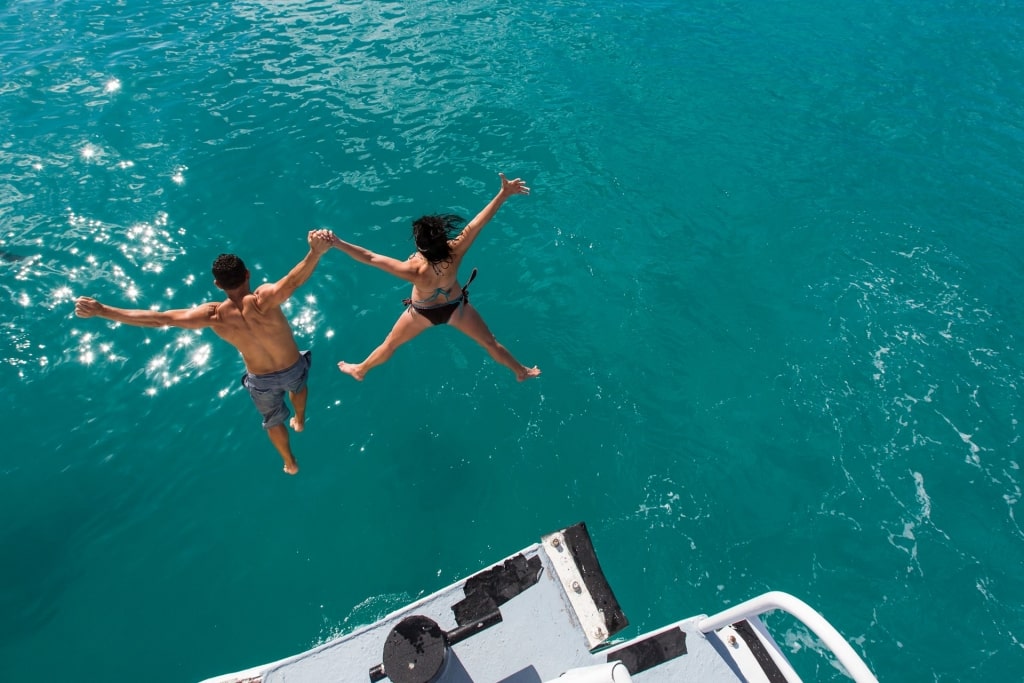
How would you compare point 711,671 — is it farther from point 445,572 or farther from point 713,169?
point 713,169

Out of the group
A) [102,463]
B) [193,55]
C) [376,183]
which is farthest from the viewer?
[193,55]

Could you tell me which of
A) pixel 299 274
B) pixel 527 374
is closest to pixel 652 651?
pixel 527 374

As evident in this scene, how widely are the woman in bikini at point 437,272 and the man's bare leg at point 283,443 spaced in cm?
126

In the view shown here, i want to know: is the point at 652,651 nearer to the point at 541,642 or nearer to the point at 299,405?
the point at 541,642

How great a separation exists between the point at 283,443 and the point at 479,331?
2.70 metres

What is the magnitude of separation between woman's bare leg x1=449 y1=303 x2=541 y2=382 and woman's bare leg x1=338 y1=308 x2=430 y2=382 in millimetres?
380

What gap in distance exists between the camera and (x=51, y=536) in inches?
264

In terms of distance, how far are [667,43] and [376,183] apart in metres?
9.77

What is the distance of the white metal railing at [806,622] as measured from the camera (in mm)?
3113

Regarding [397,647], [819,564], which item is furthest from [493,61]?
[397,647]

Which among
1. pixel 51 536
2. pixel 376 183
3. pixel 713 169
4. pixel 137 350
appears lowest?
pixel 51 536

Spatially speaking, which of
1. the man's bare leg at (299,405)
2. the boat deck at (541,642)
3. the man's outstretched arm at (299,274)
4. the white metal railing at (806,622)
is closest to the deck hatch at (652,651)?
the boat deck at (541,642)

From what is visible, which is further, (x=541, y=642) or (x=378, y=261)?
(x=378, y=261)

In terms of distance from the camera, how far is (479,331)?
21.9 ft
